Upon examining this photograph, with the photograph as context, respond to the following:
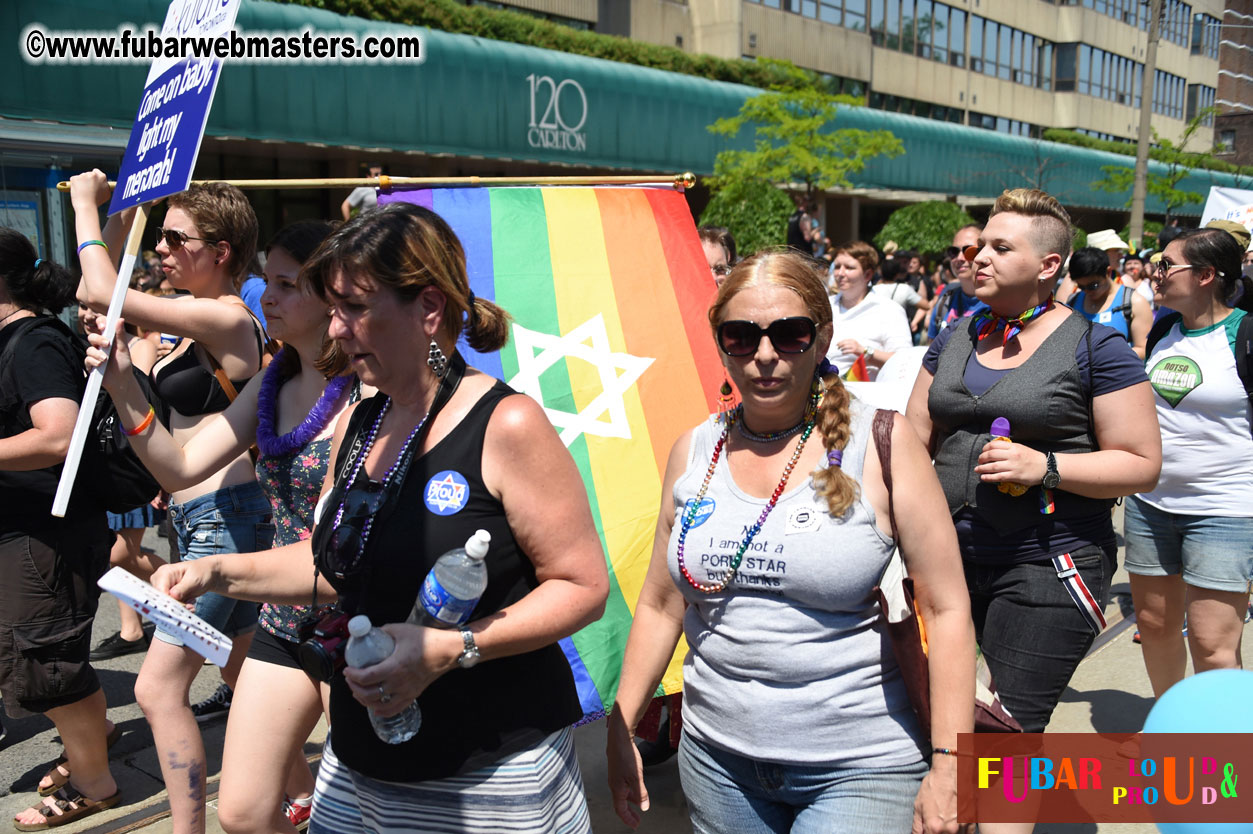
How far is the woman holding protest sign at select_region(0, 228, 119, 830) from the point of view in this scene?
3629mm

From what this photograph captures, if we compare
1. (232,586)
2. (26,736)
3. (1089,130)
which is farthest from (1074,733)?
(1089,130)

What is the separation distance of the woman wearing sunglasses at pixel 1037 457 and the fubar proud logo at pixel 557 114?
57.7ft

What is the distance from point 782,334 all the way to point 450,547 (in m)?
0.84

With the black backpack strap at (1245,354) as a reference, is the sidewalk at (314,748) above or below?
below

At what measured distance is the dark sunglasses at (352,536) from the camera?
2.05m

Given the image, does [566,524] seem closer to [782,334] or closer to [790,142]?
[782,334]

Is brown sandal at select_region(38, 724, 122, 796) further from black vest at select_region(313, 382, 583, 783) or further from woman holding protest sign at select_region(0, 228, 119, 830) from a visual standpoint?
black vest at select_region(313, 382, 583, 783)

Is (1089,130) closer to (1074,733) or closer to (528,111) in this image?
(528,111)

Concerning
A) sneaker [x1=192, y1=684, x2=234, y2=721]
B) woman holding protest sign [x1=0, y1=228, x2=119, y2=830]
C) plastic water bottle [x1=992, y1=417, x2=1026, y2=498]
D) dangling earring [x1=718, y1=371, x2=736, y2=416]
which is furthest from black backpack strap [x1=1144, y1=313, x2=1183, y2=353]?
sneaker [x1=192, y1=684, x2=234, y2=721]

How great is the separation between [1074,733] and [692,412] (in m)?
2.28

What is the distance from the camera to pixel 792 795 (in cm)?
221

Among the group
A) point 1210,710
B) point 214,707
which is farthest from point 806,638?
point 214,707

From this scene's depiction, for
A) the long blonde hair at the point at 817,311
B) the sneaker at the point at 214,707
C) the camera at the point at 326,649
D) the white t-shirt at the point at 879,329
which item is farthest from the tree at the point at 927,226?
the camera at the point at 326,649

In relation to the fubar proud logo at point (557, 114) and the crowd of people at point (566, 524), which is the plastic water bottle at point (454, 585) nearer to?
the crowd of people at point (566, 524)
